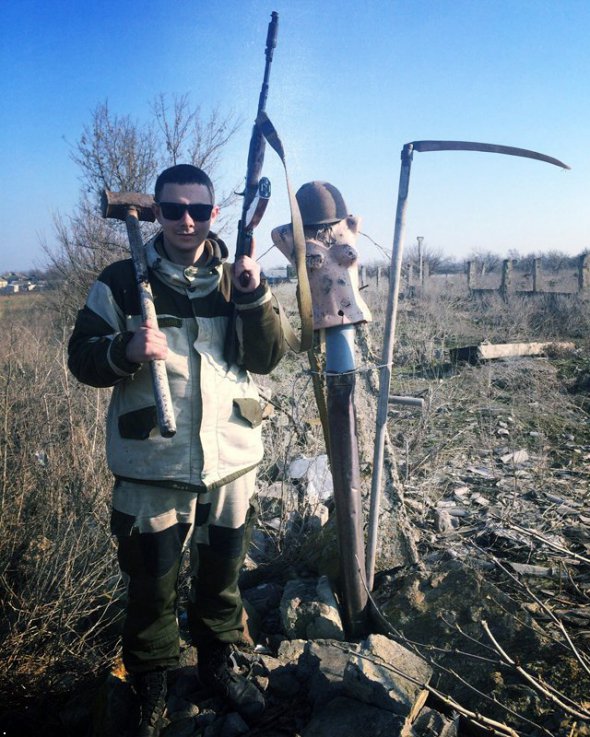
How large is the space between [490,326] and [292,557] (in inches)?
406

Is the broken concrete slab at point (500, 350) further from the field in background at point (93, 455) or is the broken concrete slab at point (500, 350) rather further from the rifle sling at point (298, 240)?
the rifle sling at point (298, 240)

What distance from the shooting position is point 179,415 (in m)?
1.84

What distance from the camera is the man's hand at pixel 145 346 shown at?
1.69 m

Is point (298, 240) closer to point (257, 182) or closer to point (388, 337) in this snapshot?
point (257, 182)

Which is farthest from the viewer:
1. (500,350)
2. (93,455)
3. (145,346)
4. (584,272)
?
(584,272)

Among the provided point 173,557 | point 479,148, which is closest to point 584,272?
point 479,148

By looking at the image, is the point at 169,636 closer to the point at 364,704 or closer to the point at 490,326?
the point at 364,704

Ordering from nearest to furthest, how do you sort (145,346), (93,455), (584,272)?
(145,346) < (93,455) < (584,272)

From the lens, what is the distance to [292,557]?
9.96ft

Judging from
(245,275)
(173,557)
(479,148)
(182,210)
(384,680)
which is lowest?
(384,680)

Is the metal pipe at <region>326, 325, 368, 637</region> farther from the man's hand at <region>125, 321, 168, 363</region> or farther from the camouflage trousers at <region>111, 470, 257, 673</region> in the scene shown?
the man's hand at <region>125, 321, 168, 363</region>

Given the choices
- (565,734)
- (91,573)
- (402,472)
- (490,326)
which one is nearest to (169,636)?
(91,573)

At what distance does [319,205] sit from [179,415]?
1062 millimetres

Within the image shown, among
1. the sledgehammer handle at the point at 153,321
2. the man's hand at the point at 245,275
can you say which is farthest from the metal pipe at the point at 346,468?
the sledgehammer handle at the point at 153,321
